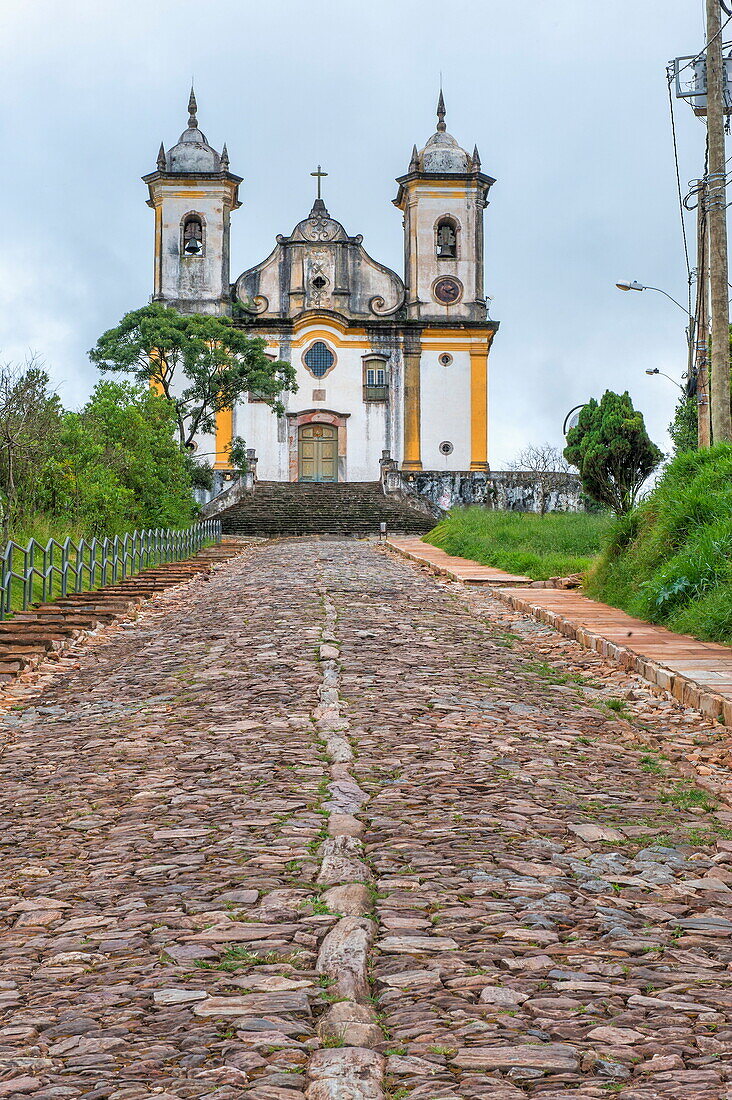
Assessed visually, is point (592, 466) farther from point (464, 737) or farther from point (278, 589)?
point (464, 737)

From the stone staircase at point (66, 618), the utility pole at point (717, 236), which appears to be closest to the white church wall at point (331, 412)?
the stone staircase at point (66, 618)

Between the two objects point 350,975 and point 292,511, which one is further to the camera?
point 292,511

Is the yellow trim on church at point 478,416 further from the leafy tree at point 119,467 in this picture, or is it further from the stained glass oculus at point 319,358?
the leafy tree at point 119,467

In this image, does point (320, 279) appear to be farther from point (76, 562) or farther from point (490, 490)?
point (76, 562)

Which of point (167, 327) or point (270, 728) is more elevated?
point (167, 327)

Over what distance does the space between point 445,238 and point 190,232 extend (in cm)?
958

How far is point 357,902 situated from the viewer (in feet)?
10.9

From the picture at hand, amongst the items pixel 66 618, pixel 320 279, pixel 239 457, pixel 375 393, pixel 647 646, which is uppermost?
pixel 320 279

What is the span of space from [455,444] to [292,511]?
35.9 ft

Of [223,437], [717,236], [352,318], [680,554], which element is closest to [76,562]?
[680,554]

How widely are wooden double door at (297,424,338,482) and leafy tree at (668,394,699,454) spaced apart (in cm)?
1583

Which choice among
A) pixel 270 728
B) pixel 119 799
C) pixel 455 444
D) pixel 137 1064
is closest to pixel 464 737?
pixel 270 728

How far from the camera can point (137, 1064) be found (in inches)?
95.7

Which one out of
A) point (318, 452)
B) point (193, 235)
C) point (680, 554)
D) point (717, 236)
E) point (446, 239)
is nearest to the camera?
point (680, 554)
